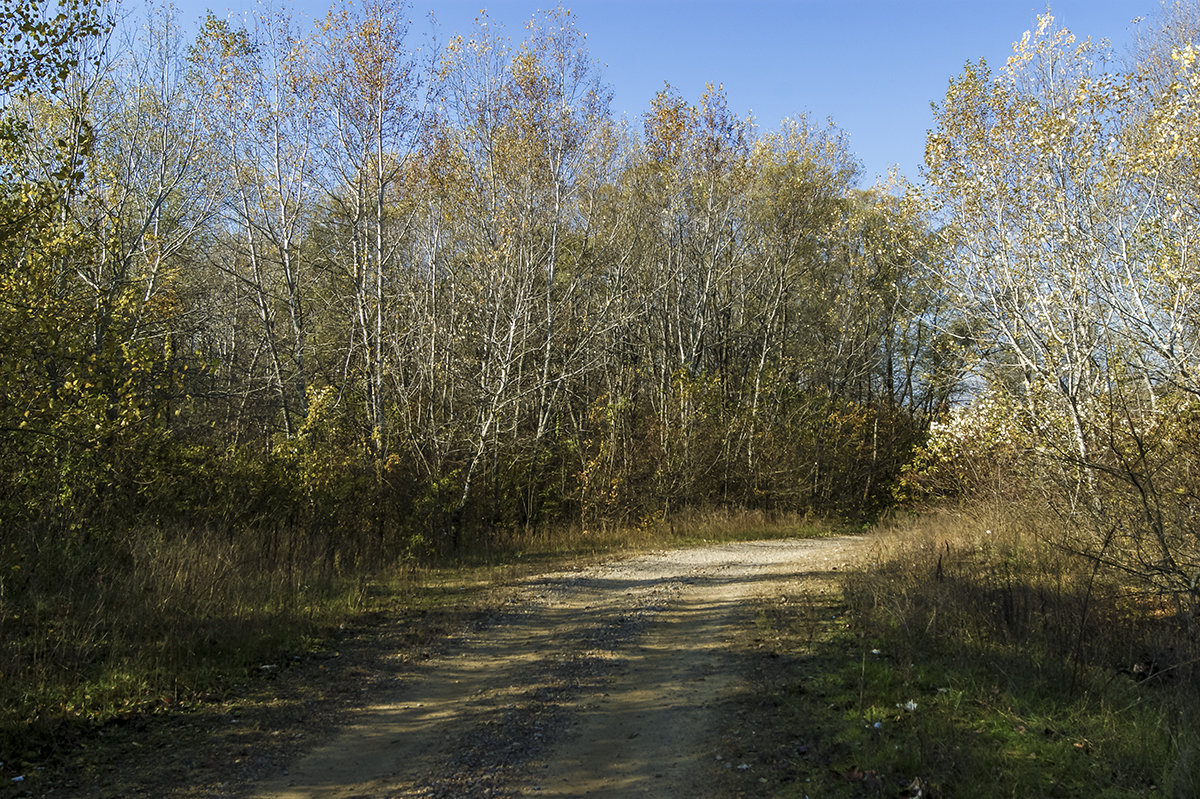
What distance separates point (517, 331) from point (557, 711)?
40.8 feet

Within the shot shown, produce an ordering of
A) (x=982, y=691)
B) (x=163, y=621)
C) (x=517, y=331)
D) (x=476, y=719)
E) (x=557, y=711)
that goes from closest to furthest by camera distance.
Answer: (x=982, y=691) → (x=476, y=719) → (x=557, y=711) → (x=163, y=621) → (x=517, y=331)

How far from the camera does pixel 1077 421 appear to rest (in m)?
9.55

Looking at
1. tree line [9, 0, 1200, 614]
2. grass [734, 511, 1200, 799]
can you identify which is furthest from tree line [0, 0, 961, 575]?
grass [734, 511, 1200, 799]

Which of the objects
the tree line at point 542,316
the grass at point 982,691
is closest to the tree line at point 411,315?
the tree line at point 542,316

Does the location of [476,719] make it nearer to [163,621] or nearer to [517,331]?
[163,621]

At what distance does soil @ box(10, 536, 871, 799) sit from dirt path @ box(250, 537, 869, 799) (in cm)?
2

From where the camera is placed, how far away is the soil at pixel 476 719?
4.95 meters

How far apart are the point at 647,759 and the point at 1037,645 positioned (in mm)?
3699

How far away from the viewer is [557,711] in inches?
247

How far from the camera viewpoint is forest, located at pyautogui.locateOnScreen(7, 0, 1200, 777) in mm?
8430

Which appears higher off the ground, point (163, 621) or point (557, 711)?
point (163, 621)

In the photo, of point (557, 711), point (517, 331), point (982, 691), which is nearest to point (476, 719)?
point (557, 711)

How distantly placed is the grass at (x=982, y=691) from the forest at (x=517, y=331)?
2.29 feet

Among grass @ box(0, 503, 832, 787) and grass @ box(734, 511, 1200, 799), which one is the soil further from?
grass @ box(734, 511, 1200, 799)
